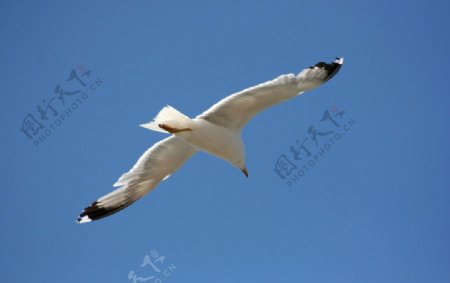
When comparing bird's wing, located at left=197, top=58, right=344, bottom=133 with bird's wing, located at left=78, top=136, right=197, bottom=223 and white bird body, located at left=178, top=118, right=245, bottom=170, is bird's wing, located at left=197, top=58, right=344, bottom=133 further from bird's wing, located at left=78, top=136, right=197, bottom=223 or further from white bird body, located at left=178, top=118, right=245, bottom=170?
bird's wing, located at left=78, top=136, right=197, bottom=223

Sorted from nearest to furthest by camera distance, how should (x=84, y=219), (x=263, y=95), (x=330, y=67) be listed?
(x=263, y=95)
(x=330, y=67)
(x=84, y=219)

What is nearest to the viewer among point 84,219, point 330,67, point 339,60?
point 330,67

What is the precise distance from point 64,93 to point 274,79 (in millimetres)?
3155

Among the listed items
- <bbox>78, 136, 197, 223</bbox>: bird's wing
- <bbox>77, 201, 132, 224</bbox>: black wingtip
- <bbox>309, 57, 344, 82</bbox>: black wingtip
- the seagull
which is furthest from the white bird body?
<bbox>77, 201, 132, 224</bbox>: black wingtip

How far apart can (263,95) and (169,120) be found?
3.25ft

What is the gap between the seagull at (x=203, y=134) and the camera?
6.12 meters

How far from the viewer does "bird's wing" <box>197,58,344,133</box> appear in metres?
6.03

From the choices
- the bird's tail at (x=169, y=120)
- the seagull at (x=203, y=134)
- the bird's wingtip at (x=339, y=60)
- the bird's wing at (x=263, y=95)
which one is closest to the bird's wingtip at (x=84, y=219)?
the seagull at (x=203, y=134)

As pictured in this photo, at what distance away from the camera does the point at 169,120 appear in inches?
248

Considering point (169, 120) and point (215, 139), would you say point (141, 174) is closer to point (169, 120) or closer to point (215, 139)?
point (169, 120)

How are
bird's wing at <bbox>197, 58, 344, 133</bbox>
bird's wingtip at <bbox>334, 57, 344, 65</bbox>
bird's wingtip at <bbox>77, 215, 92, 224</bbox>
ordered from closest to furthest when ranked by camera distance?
bird's wing at <bbox>197, 58, 344, 133</bbox> → bird's wingtip at <bbox>334, 57, 344, 65</bbox> → bird's wingtip at <bbox>77, 215, 92, 224</bbox>

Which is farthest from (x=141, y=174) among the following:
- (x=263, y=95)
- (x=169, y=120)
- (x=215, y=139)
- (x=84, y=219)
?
(x=263, y=95)

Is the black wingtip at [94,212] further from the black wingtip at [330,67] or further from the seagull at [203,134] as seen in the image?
the black wingtip at [330,67]

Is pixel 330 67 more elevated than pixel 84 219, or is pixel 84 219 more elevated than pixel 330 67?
pixel 84 219
